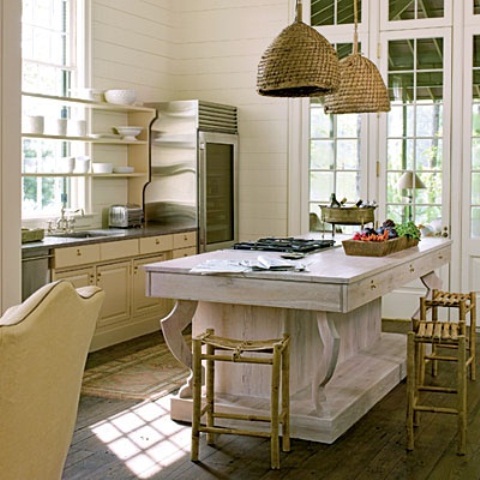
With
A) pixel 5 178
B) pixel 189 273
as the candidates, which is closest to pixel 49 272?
pixel 189 273

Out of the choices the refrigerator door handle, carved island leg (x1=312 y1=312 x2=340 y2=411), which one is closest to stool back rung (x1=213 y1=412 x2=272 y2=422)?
carved island leg (x1=312 y1=312 x2=340 y2=411)

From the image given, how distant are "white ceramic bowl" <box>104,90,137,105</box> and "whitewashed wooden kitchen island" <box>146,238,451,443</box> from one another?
247cm

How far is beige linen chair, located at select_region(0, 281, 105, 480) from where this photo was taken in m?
2.10

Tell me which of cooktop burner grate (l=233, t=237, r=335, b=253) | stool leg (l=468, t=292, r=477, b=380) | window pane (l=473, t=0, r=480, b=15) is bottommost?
stool leg (l=468, t=292, r=477, b=380)

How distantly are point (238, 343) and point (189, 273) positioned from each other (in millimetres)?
454

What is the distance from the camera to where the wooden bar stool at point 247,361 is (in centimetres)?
387

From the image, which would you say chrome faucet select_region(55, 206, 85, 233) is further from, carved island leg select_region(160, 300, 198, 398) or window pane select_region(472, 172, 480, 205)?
window pane select_region(472, 172, 480, 205)

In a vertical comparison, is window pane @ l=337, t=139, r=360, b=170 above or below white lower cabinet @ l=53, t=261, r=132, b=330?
above

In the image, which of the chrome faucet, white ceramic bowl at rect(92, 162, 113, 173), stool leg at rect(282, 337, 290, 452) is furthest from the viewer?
white ceramic bowl at rect(92, 162, 113, 173)

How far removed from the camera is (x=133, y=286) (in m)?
6.63

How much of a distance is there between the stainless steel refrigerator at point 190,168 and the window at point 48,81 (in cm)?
87

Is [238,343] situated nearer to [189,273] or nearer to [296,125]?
[189,273]

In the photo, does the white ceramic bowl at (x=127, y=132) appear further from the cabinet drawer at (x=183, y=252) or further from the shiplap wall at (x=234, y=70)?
the cabinet drawer at (x=183, y=252)

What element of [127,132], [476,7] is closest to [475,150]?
[476,7]
